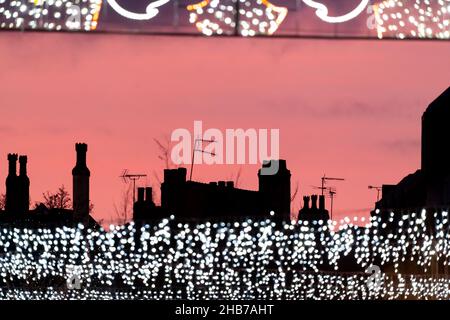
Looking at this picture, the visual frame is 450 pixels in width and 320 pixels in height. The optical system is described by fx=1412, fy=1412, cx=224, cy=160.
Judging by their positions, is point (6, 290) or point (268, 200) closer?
point (6, 290)

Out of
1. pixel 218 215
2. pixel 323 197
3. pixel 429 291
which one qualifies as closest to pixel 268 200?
pixel 218 215

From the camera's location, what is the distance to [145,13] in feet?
29.2

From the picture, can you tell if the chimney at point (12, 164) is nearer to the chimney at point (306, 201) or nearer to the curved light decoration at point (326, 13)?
the chimney at point (306, 201)

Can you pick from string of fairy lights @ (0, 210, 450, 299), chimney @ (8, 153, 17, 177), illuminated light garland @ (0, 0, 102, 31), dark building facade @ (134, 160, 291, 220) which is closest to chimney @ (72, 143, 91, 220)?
dark building facade @ (134, 160, 291, 220)

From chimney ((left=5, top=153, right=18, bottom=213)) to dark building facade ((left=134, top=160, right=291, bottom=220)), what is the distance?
21.0ft

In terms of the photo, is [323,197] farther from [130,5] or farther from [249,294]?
[130,5]

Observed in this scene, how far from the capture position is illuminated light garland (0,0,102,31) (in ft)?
29.5

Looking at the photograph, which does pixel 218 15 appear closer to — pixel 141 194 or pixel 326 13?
pixel 326 13

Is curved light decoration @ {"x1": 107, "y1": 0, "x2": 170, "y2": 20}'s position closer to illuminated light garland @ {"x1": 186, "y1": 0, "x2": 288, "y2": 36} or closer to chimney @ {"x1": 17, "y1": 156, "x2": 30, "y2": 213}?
illuminated light garland @ {"x1": 186, "y1": 0, "x2": 288, "y2": 36}
